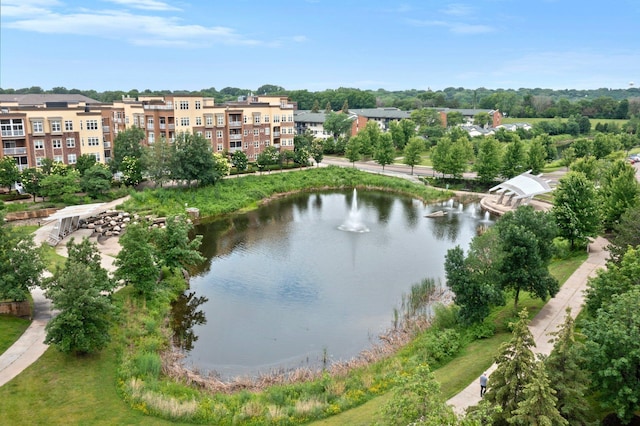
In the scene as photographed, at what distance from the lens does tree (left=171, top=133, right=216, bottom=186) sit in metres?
47.9

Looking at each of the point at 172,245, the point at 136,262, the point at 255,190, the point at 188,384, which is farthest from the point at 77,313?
the point at 255,190

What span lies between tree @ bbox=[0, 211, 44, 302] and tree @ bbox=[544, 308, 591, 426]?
21.2 meters

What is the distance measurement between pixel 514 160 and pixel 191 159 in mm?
34795

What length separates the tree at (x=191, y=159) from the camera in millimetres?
47938

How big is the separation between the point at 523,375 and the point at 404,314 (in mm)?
12645

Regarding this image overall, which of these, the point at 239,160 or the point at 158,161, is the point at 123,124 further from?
the point at 158,161

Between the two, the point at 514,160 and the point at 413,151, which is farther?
the point at 413,151

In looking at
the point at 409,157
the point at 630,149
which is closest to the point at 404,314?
the point at 409,157

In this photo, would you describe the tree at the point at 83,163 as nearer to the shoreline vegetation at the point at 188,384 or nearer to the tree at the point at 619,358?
the shoreline vegetation at the point at 188,384

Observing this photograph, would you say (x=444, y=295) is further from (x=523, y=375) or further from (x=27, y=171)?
(x=27, y=171)

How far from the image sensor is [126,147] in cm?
5150

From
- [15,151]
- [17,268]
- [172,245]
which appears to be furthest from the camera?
[15,151]

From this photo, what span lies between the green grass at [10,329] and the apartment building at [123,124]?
2741cm

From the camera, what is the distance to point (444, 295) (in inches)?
1112
